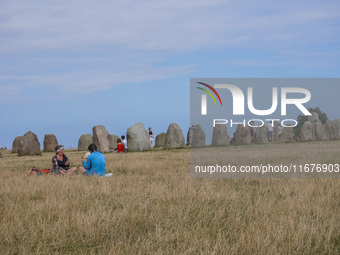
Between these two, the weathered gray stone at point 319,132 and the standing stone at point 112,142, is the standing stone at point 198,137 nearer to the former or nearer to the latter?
the standing stone at point 112,142

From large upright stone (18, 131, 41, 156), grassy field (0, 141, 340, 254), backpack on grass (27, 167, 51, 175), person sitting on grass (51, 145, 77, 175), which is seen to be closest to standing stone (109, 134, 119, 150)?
large upright stone (18, 131, 41, 156)

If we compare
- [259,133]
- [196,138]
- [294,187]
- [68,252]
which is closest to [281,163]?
[294,187]

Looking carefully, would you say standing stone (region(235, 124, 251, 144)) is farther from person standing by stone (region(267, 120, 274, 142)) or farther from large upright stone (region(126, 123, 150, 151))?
large upright stone (region(126, 123, 150, 151))

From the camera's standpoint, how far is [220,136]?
36875 millimetres

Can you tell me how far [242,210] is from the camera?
29.0 feet

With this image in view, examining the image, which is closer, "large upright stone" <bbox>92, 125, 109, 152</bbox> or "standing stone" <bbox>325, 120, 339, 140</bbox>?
"large upright stone" <bbox>92, 125, 109, 152</bbox>

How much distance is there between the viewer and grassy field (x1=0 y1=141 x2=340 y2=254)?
6.72 meters

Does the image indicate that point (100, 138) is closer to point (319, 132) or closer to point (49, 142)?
point (49, 142)

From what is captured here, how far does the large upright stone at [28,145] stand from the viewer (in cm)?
3183

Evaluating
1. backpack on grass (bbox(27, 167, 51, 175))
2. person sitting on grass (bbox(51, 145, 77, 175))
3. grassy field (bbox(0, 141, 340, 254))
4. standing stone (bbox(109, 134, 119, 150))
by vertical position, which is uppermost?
standing stone (bbox(109, 134, 119, 150))

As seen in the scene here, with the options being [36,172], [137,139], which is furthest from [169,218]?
[137,139]

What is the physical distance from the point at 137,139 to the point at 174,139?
248cm

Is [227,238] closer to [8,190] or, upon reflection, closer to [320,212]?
[320,212]

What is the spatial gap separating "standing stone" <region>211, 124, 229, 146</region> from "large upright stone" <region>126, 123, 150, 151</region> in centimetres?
667
